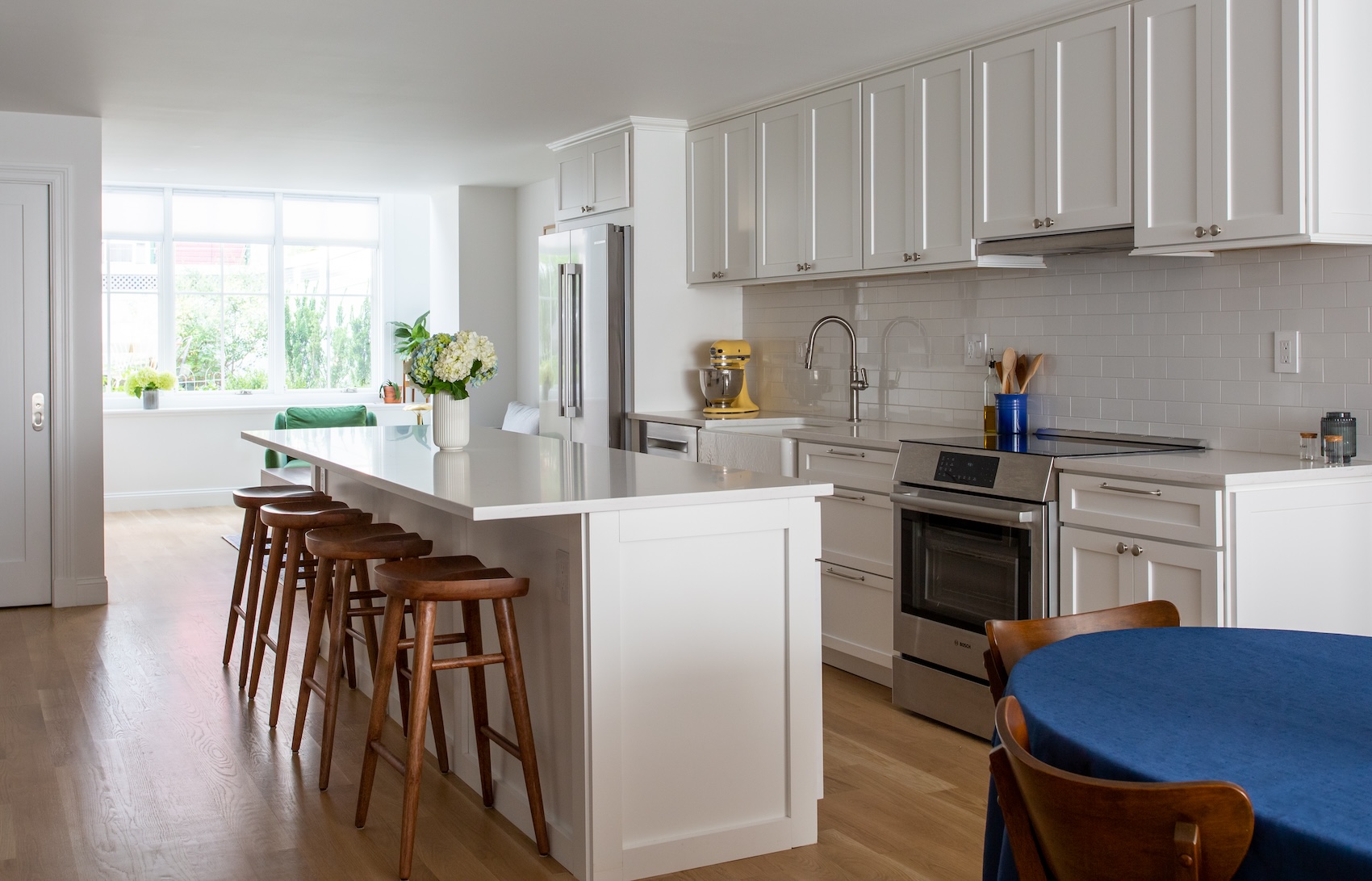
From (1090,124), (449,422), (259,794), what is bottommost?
(259,794)

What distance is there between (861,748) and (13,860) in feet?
A: 7.77

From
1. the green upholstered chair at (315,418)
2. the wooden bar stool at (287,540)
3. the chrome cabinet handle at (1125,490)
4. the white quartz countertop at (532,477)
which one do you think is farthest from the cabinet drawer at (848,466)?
the green upholstered chair at (315,418)

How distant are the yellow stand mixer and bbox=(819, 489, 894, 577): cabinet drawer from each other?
136 centimetres

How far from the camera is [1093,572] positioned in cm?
344

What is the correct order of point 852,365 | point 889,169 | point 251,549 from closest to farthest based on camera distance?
1. point 889,169
2. point 251,549
3. point 852,365

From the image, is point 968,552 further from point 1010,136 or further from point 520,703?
point 520,703

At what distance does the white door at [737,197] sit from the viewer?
18.4 feet

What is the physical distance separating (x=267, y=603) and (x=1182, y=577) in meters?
3.11

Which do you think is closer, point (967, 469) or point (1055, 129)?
point (967, 469)

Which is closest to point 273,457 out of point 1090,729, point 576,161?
point 576,161

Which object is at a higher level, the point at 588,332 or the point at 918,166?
the point at 918,166

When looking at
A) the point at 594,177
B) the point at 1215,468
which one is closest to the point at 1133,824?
the point at 1215,468

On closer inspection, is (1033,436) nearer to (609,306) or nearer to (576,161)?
(609,306)

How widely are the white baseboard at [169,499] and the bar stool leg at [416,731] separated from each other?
7.15 m
